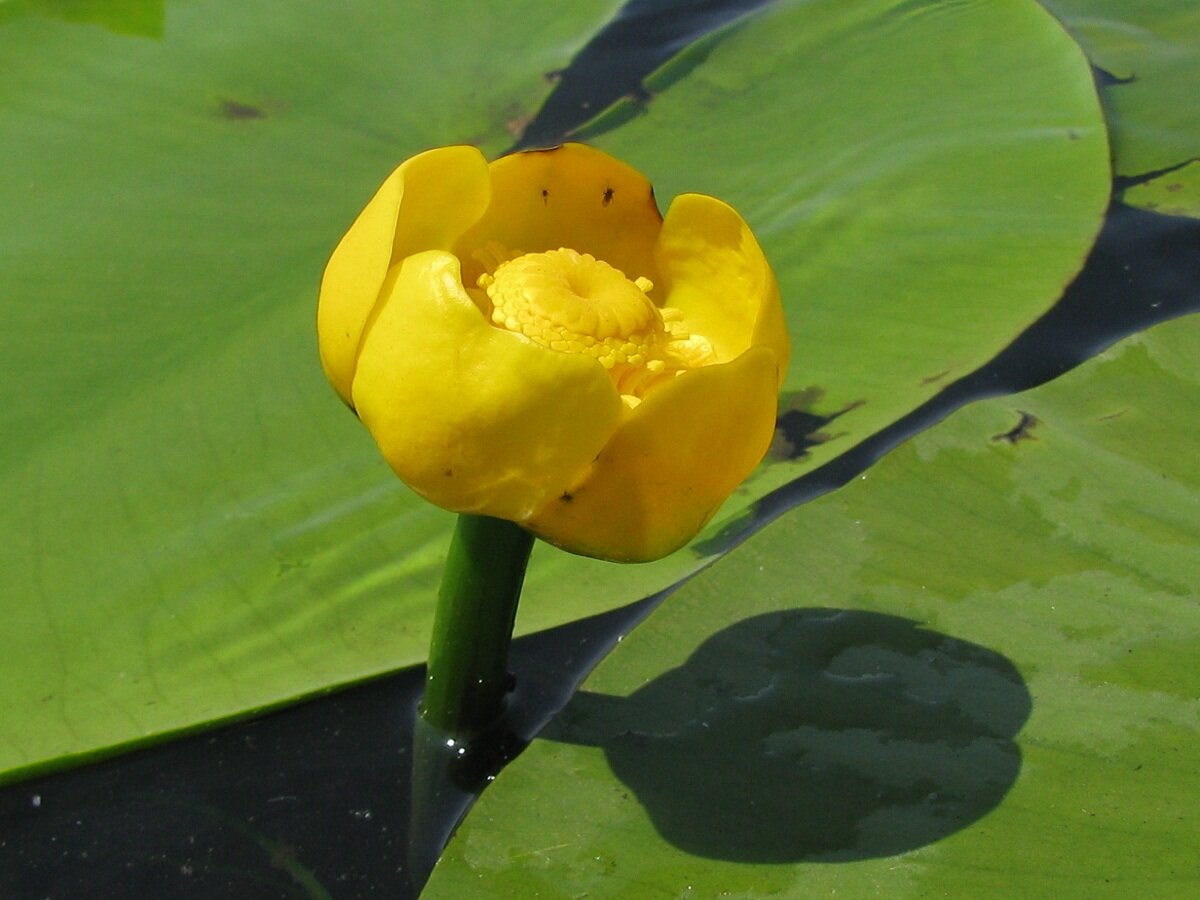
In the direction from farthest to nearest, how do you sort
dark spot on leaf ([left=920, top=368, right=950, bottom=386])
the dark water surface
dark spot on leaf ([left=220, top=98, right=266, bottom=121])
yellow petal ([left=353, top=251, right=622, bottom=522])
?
dark spot on leaf ([left=220, top=98, right=266, bottom=121]) < dark spot on leaf ([left=920, top=368, right=950, bottom=386]) < the dark water surface < yellow petal ([left=353, top=251, right=622, bottom=522])

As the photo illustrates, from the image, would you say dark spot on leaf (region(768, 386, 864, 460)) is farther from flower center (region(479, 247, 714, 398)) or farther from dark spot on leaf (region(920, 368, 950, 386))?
flower center (region(479, 247, 714, 398))

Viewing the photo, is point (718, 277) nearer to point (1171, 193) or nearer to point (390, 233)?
point (390, 233)

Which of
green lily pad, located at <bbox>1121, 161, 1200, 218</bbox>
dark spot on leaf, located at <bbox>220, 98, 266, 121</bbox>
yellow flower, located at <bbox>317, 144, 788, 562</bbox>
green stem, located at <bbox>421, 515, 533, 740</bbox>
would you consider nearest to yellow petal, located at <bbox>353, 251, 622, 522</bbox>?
yellow flower, located at <bbox>317, 144, 788, 562</bbox>

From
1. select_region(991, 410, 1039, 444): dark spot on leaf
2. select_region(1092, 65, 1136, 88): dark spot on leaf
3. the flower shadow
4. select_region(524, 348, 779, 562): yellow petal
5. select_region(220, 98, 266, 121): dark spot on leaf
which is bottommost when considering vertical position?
the flower shadow

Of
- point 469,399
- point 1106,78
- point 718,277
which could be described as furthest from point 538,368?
point 1106,78

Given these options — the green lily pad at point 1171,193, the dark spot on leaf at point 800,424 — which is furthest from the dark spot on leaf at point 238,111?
the green lily pad at point 1171,193

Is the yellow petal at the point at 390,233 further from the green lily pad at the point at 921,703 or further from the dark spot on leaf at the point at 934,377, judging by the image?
the dark spot on leaf at the point at 934,377
